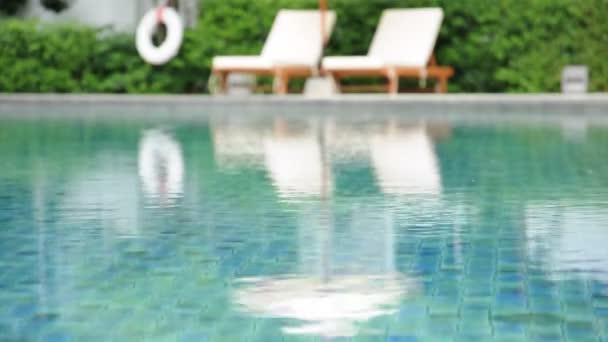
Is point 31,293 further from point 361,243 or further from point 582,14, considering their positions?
point 582,14

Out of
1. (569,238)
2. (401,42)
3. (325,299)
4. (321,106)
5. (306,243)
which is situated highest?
(325,299)

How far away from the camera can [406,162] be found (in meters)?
11.2

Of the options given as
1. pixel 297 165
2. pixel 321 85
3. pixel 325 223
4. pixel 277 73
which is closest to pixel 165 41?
pixel 277 73

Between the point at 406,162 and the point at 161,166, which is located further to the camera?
the point at 406,162

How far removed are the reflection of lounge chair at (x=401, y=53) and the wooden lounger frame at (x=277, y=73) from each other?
42 centimetres

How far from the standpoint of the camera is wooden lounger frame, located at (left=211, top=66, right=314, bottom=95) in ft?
67.7

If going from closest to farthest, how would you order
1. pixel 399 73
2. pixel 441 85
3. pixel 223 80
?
pixel 399 73, pixel 441 85, pixel 223 80

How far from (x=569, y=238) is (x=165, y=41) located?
51.4 feet

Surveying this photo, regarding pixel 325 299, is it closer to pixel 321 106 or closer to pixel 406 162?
pixel 406 162

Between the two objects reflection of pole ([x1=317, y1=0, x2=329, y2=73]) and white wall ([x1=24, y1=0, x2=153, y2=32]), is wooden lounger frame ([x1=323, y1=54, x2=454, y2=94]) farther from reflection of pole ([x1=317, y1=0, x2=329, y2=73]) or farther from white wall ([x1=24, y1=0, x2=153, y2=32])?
white wall ([x1=24, y1=0, x2=153, y2=32])

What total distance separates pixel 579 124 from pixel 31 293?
11040 millimetres

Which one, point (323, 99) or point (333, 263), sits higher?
point (333, 263)

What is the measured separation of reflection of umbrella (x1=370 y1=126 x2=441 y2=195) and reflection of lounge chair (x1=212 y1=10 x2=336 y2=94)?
573 centimetres

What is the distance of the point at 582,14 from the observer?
20.6m
